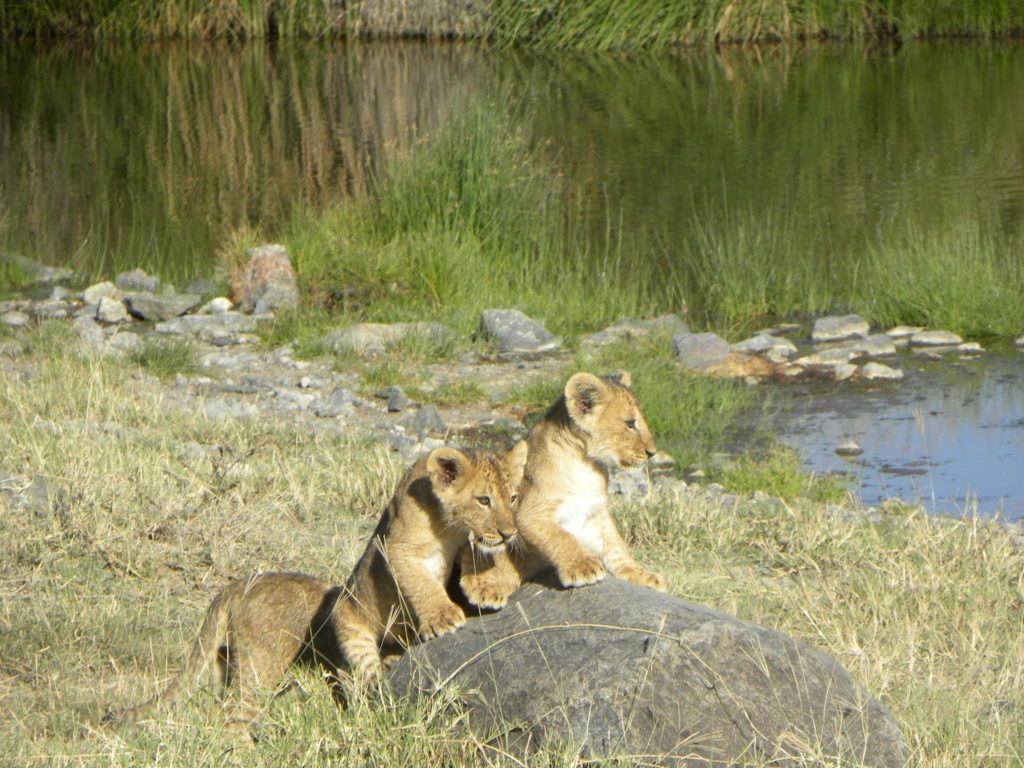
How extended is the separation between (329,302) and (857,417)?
4777 millimetres

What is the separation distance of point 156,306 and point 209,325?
2.83ft

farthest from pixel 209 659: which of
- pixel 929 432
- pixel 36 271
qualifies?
pixel 36 271

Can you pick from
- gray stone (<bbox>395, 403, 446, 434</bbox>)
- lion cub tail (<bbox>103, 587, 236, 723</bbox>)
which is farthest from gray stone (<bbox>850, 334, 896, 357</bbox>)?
lion cub tail (<bbox>103, 587, 236, 723</bbox>)

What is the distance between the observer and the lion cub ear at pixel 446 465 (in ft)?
12.5

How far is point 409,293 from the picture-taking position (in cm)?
1173

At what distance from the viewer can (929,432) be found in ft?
28.9

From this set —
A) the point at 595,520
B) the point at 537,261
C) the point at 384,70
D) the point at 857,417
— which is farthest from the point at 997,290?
the point at 384,70

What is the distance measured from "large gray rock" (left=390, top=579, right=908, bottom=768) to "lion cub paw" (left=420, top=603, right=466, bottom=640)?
0.15 ft

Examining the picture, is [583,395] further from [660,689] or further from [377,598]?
[660,689]

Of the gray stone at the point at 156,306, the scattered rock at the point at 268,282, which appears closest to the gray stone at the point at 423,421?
the scattered rock at the point at 268,282

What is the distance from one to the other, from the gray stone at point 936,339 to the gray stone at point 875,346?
0.18 meters

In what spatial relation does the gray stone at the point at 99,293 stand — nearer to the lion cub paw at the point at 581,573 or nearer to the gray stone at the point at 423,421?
the gray stone at the point at 423,421

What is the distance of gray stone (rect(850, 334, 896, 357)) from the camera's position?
10.5m

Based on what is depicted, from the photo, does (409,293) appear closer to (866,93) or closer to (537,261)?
(537,261)
